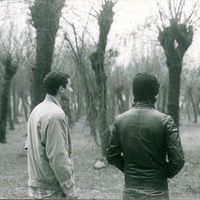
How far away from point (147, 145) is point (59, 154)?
875 millimetres

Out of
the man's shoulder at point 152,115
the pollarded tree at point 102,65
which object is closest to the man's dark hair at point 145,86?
the man's shoulder at point 152,115

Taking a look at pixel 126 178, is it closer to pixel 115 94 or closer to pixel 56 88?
pixel 56 88

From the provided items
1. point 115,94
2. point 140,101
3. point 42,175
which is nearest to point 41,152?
point 42,175

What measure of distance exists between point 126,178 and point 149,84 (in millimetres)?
912

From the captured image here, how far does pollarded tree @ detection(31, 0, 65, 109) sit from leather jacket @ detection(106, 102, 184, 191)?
13.9 m

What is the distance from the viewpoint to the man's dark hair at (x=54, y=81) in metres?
5.60

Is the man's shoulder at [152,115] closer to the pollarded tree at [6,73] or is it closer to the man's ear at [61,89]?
the man's ear at [61,89]

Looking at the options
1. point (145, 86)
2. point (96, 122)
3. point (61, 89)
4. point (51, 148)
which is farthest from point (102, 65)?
point (145, 86)

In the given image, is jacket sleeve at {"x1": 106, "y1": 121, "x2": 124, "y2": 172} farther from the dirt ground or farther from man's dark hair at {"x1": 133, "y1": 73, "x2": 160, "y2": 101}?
the dirt ground

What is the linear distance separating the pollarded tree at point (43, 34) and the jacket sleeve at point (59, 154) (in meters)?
13.6

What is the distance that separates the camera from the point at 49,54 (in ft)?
64.2

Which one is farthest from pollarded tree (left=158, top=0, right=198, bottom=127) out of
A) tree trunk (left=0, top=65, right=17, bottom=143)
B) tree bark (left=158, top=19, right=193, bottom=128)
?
tree trunk (left=0, top=65, right=17, bottom=143)

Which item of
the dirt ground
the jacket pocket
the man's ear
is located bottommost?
the dirt ground

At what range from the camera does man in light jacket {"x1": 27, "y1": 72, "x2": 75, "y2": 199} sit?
530 centimetres
